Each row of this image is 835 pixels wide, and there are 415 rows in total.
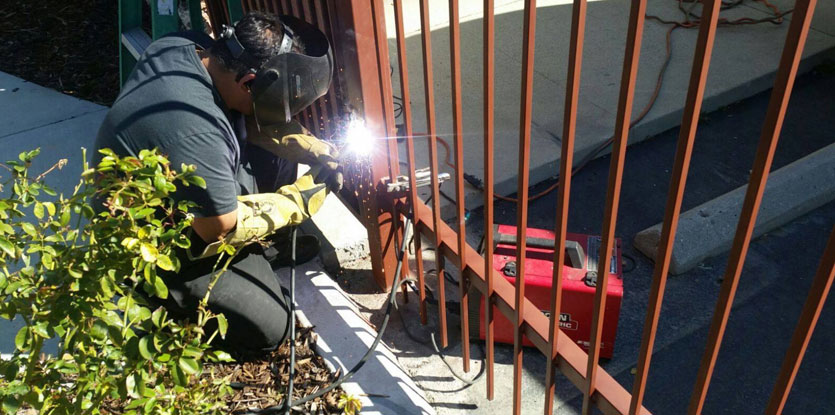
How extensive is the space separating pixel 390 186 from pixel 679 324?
1597mm

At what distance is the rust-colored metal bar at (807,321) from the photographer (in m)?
1.37

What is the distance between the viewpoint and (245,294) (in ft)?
9.64

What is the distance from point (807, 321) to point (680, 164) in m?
0.43

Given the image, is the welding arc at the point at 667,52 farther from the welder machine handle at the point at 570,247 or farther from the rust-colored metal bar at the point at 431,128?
the rust-colored metal bar at the point at 431,128

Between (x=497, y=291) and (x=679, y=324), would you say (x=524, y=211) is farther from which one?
(x=679, y=324)

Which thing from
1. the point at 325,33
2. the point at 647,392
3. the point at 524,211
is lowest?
the point at 647,392

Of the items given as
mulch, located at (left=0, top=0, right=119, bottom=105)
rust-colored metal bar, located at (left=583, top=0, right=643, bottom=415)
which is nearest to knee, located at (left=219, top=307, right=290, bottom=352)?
rust-colored metal bar, located at (left=583, top=0, right=643, bottom=415)

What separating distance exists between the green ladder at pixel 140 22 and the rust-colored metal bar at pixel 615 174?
284cm

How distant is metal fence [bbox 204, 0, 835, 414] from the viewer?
1.39 m

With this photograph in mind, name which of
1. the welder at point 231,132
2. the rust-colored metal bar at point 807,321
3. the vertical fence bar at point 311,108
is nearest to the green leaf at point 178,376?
the welder at point 231,132

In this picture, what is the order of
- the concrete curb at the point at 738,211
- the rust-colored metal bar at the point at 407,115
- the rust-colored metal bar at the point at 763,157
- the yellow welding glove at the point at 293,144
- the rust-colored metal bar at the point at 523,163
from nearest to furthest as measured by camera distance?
1. the rust-colored metal bar at the point at 763,157
2. the rust-colored metal bar at the point at 523,163
3. the rust-colored metal bar at the point at 407,115
4. the yellow welding glove at the point at 293,144
5. the concrete curb at the point at 738,211

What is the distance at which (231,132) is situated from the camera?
265 cm

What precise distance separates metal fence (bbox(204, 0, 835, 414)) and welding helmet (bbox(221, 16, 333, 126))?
0.44ft

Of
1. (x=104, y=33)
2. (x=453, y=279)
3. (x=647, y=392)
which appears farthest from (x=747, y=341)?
(x=104, y=33)
